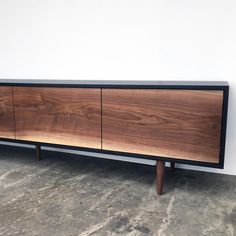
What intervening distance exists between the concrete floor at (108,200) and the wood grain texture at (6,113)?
0.26m

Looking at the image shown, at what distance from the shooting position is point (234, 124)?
1.75 m

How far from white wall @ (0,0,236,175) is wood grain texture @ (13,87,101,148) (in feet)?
1.29

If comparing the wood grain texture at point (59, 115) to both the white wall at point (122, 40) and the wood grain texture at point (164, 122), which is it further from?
the white wall at point (122, 40)

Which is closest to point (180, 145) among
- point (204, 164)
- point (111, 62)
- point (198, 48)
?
point (204, 164)

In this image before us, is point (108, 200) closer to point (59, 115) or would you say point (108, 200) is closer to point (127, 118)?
point (127, 118)

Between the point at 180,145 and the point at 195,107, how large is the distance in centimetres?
22

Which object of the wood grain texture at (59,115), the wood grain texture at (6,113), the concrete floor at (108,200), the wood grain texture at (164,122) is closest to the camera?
the concrete floor at (108,200)

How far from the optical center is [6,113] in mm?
1944

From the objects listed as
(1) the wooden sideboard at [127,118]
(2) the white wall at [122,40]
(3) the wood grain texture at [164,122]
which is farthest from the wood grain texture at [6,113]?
(3) the wood grain texture at [164,122]

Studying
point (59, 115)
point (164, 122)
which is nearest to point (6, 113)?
point (59, 115)

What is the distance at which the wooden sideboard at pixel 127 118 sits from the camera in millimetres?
1416

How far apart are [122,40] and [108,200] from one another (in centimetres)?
108

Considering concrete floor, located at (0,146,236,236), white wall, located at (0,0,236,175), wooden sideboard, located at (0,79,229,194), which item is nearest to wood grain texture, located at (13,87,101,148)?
wooden sideboard, located at (0,79,229,194)

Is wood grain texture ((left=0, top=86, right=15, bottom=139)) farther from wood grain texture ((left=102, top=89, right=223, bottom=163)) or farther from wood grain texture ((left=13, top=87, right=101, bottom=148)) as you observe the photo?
wood grain texture ((left=102, top=89, right=223, bottom=163))
